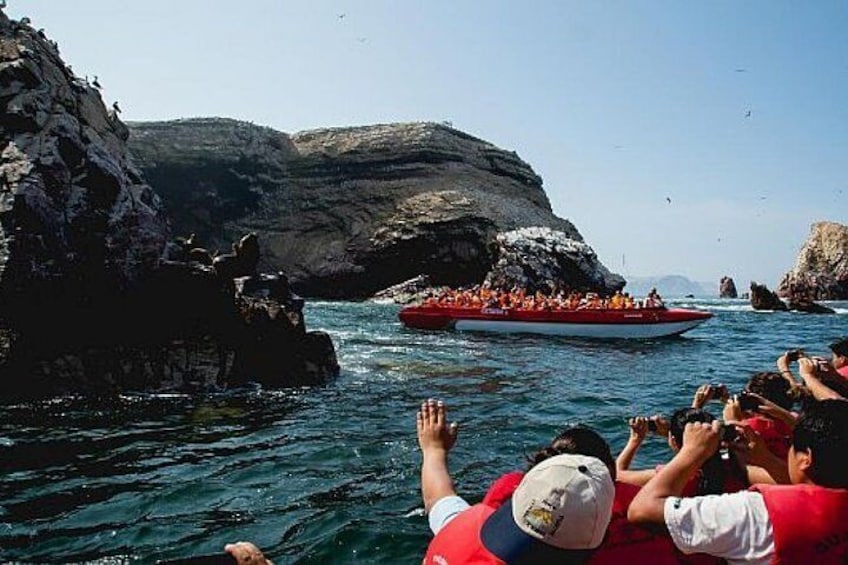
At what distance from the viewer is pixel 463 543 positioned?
8.74 feet

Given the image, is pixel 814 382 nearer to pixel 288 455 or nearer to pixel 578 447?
pixel 578 447

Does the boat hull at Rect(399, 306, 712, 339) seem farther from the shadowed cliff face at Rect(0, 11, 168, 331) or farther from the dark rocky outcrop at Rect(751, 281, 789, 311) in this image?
the dark rocky outcrop at Rect(751, 281, 789, 311)

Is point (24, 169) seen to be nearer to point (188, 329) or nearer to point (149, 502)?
point (188, 329)

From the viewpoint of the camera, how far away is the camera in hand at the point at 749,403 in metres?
5.48

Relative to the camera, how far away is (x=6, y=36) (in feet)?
56.5

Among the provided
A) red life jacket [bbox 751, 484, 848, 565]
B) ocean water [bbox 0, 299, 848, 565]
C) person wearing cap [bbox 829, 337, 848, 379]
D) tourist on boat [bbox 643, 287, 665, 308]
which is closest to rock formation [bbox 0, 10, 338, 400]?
ocean water [bbox 0, 299, 848, 565]

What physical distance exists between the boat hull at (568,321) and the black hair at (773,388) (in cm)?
2292

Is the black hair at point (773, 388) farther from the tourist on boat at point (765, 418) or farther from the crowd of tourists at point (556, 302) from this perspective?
the crowd of tourists at point (556, 302)

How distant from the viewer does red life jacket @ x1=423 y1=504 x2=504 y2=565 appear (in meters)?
2.53

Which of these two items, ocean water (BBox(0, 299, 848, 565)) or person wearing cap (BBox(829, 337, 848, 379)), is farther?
person wearing cap (BBox(829, 337, 848, 379))

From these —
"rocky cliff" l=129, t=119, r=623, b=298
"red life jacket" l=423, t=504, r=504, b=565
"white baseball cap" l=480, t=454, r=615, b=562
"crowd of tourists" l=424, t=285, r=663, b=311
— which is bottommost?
"red life jacket" l=423, t=504, r=504, b=565

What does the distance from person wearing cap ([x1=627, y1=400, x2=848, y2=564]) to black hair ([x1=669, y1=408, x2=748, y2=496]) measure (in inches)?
29.0

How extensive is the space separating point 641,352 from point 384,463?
17.3m

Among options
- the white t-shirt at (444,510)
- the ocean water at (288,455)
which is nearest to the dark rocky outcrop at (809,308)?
the ocean water at (288,455)
